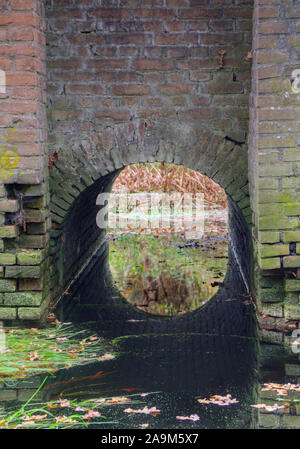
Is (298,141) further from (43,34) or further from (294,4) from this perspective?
(43,34)

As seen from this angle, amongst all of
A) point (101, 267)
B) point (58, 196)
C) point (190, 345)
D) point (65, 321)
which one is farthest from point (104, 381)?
point (101, 267)

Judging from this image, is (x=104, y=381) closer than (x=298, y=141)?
Yes

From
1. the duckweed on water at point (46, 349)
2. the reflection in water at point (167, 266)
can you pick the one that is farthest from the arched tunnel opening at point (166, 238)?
the duckweed on water at point (46, 349)

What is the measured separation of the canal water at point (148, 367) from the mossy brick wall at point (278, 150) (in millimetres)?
552

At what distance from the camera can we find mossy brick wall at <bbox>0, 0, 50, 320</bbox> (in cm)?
545

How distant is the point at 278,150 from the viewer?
5.31 meters

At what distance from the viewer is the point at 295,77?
5.22 metres

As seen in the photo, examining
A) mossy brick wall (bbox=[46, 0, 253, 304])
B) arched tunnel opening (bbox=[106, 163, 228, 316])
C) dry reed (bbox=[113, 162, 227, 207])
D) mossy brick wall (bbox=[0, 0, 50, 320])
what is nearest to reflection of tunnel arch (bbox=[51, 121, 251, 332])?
mossy brick wall (bbox=[46, 0, 253, 304])

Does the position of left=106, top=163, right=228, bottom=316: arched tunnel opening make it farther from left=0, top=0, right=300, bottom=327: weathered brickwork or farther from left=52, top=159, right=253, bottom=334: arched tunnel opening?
left=0, top=0, right=300, bottom=327: weathered brickwork

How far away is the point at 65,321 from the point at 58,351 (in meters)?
0.91

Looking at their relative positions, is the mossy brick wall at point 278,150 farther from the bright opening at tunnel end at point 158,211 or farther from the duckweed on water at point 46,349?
the bright opening at tunnel end at point 158,211

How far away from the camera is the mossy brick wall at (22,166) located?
545cm

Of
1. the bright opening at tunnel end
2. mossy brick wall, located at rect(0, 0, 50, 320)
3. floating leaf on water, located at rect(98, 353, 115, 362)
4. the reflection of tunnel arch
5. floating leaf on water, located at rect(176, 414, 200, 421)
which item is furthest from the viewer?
the bright opening at tunnel end

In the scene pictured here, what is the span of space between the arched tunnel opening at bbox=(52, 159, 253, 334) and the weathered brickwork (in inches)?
13.4
